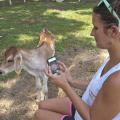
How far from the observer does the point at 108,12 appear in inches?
84.7

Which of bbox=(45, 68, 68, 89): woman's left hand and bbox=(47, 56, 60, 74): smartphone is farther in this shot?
bbox=(47, 56, 60, 74): smartphone

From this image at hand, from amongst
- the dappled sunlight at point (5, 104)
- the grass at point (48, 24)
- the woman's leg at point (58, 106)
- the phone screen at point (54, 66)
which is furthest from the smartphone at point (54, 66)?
the grass at point (48, 24)

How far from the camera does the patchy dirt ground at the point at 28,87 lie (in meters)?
4.36

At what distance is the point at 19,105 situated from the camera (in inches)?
177

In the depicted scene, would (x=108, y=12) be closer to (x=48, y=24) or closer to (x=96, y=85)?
A: (x=96, y=85)

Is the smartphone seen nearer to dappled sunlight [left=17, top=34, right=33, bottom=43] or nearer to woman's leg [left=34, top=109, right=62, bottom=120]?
woman's leg [left=34, top=109, right=62, bottom=120]

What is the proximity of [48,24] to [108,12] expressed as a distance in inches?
236

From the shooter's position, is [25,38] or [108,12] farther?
[25,38]

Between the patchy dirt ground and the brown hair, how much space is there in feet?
7.55

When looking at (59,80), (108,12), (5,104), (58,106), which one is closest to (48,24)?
A: (5,104)

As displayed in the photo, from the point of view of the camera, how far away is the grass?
6.68 metres

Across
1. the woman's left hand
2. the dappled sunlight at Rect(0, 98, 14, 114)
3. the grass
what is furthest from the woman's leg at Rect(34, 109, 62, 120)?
the grass

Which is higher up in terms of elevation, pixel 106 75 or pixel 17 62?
pixel 106 75

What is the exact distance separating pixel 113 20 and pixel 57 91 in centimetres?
276
